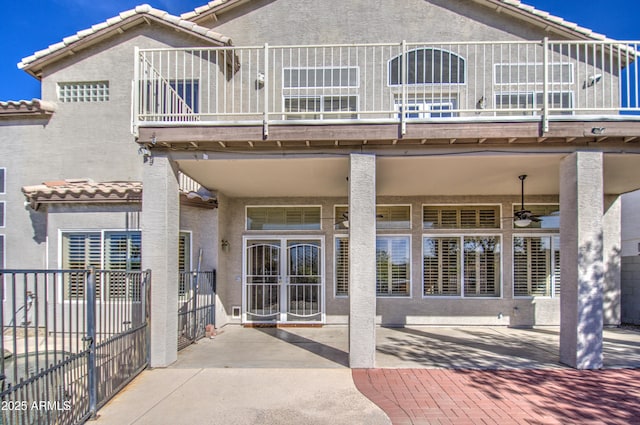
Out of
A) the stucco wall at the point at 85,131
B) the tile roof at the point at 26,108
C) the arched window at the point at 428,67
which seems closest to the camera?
the arched window at the point at 428,67

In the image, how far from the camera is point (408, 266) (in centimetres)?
957

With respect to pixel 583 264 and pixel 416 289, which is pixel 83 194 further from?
pixel 583 264

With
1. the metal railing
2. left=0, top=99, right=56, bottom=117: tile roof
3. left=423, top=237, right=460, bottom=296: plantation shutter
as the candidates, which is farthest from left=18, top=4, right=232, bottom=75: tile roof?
left=423, top=237, right=460, bottom=296: plantation shutter

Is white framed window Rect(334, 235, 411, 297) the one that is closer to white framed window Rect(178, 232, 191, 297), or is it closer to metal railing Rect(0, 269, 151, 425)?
white framed window Rect(178, 232, 191, 297)

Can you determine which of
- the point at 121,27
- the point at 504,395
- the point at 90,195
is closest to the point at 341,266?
the point at 504,395

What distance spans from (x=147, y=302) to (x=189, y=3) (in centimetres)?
965

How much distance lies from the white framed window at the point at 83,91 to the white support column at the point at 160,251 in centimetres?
542

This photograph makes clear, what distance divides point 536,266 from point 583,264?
394cm

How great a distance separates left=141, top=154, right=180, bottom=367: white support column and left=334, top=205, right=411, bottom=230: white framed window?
14.8ft

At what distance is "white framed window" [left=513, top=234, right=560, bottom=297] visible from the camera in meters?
9.44

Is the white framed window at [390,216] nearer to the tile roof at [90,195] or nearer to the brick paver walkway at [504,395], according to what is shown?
the tile roof at [90,195]

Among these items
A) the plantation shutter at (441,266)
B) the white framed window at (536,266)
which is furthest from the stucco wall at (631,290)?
the plantation shutter at (441,266)

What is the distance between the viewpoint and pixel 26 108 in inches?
387

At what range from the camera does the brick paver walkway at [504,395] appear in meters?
4.35
